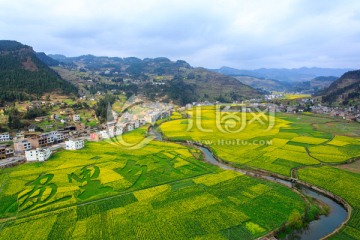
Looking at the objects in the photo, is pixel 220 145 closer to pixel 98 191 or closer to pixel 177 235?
pixel 98 191

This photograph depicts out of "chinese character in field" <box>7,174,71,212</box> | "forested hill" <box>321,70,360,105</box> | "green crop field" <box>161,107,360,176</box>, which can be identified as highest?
"forested hill" <box>321,70,360,105</box>

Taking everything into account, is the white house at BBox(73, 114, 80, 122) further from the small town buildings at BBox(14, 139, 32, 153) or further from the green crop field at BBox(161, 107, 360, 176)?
the green crop field at BBox(161, 107, 360, 176)

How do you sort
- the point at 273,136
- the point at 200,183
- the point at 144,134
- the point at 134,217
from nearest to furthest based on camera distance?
the point at 134,217 < the point at 200,183 < the point at 273,136 < the point at 144,134

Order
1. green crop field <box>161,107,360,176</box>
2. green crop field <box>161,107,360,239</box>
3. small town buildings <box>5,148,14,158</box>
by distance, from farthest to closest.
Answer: small town buildings <box>5,148,14,158</box> → green crop field <box>161,107,360,176</box> → green crop field <box>161,107,360,239</box>

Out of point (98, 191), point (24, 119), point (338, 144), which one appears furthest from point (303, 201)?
point (24, 119)

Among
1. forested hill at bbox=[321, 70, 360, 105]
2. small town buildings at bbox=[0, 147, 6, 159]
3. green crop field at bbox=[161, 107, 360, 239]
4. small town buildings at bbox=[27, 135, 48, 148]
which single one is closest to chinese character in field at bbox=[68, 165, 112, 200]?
small town buildings at bbox=[0, 147, 6, 159]

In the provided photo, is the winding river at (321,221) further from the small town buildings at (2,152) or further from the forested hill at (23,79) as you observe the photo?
the forested hill at (23,79)

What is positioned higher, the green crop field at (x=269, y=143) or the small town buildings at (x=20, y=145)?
the small town buildings at (x=20, y=145)

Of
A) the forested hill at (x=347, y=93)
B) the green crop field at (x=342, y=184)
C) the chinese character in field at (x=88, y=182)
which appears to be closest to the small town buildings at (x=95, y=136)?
the chinese character in field at (x=88, y=182)
